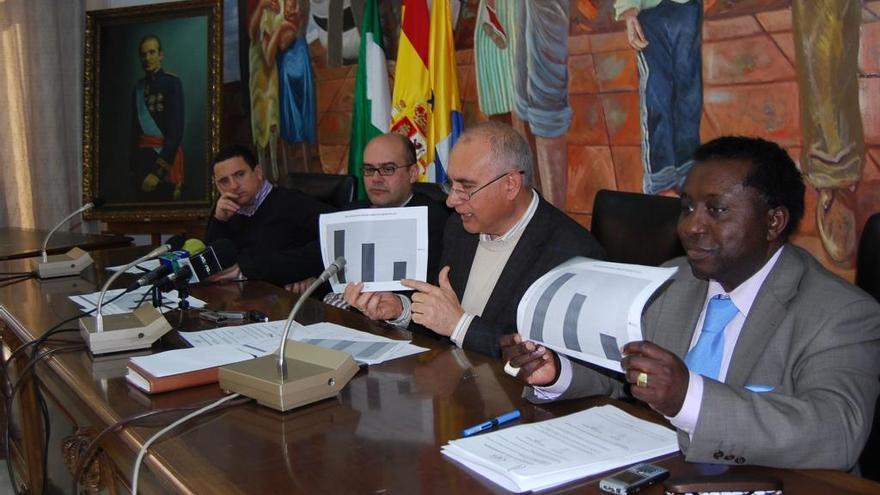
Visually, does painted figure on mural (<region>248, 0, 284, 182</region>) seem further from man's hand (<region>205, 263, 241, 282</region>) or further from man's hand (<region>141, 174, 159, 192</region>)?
man's hand (<region>205, 263, 241, 282</region>)

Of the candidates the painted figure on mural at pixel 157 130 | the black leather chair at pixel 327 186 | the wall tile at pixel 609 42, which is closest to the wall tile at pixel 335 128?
the black leather chair at pixel 327 186

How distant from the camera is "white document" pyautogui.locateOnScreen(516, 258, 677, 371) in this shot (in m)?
1.28

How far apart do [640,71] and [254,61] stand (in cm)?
331

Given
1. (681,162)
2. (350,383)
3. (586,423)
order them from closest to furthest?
(586,423) → (350,383) → (681,162)

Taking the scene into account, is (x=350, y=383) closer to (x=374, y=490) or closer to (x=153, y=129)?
(x=374, y=490)

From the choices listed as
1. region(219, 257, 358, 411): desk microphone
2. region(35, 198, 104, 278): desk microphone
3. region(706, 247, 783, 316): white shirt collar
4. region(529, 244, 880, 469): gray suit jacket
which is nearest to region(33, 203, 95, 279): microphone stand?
region(35, 198, 104, 278): desk microphone

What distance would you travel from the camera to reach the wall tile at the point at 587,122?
11.0ft

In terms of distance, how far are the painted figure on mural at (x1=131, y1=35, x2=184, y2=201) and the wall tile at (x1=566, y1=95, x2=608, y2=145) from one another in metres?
3.00

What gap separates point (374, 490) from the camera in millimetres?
1160

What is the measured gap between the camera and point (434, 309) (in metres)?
2.07

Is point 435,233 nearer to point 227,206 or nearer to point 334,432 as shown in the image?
point 227,206

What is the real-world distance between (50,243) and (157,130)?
1524 mm

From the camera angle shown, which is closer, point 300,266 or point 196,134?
point 300,266

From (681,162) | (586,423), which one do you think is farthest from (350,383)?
(681,162)
